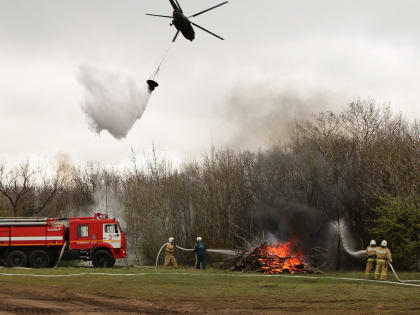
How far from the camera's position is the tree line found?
30.2 meters

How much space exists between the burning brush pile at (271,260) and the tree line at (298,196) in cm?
195

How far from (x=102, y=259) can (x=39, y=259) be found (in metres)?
3.46

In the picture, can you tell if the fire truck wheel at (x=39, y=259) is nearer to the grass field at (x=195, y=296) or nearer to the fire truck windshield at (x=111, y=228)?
the fire truck windshield at (x=111, y=228)

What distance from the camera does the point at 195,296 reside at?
651 inches

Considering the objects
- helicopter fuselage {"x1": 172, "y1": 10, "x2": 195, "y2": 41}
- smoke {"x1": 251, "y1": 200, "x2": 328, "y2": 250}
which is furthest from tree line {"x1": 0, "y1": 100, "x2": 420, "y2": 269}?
helicopter fuselage {"x1": 172, "y1": 10, "x2": 195, "y2": 41}

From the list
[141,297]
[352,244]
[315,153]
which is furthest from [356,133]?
[141,297]

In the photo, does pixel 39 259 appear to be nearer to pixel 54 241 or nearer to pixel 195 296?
pixel 54 241

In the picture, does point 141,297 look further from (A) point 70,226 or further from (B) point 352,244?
(B) point 352,244

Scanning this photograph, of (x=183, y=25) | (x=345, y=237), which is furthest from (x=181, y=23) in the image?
(x=345, y=237)

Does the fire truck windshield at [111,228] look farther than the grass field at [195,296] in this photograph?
Yes

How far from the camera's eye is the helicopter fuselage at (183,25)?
23.0 meters

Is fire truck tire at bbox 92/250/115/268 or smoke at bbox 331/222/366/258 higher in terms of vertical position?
smoke at bbox 331/222/366/258

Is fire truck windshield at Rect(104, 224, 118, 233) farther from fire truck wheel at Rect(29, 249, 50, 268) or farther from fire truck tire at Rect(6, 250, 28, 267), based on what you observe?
fire truck tire at Rect(6, 250, 28, 267)

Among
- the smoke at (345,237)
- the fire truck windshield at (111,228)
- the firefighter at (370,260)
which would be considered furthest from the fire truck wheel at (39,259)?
the smoke at (345,237)
